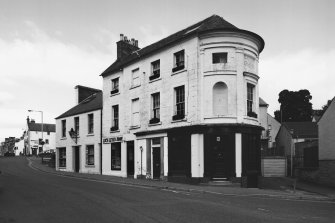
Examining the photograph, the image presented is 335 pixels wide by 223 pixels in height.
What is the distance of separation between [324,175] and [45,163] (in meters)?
36.3

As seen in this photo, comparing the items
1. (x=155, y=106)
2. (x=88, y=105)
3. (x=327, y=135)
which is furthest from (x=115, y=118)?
(x=327, y=135)

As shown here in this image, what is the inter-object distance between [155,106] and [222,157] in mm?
7186

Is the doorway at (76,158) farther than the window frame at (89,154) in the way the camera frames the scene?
Yes

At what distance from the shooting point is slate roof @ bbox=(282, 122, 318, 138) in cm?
5294

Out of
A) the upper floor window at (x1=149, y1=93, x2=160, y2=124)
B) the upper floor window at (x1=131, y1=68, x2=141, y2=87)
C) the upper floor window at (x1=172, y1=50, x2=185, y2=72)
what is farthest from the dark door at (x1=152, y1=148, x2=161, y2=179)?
the upper floor window at (x1=172, y1=50, x2=185, y2=72)

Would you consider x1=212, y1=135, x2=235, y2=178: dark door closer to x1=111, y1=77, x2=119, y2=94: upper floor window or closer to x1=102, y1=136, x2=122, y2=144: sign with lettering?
x1=102, y1=136, x2=122, y2=144: sign with lettering

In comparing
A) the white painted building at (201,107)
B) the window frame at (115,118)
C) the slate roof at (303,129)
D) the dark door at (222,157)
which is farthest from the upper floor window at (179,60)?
the slate roof at (303,129)

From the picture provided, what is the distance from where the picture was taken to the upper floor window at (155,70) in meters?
27.3

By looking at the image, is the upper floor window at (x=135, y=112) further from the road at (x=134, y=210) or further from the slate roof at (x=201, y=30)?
the road at (x=134, y=210)

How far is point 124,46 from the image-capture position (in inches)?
1396

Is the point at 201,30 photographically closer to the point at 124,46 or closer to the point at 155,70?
the point at 155,70

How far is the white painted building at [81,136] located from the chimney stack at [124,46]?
5.45 metres

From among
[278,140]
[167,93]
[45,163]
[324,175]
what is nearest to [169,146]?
[167,93]

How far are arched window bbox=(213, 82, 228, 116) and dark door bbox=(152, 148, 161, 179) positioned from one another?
5742 millimetres
